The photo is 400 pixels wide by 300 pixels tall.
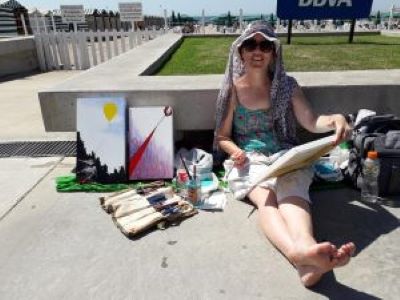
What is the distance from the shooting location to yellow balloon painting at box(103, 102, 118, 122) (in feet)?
12.7

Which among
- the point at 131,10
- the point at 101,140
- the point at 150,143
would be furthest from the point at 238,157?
the point at 131,10

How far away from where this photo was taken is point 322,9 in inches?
351

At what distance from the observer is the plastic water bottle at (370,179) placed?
3174 mm

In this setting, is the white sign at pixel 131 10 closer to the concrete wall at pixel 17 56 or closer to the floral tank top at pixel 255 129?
the concrete wall at pixel 17 56

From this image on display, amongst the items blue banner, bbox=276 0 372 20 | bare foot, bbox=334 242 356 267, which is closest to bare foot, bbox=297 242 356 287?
bare foot, bbox=334 242 356 267

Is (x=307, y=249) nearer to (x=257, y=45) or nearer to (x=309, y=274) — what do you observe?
(x=309, y=274)

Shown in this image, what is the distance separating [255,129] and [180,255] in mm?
1342

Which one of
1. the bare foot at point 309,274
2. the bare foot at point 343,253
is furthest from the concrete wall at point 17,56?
the bare foot at point 343,253

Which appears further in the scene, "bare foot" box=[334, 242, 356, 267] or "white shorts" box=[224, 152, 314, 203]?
"white shorts" box=[224, 152, 314, 203]

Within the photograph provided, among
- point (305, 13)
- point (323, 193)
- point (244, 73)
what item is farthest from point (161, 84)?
point (305, 13)

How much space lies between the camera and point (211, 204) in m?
3.29

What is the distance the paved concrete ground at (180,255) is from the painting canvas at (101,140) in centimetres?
30

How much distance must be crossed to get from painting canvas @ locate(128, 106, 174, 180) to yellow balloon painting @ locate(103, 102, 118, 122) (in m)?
0.16

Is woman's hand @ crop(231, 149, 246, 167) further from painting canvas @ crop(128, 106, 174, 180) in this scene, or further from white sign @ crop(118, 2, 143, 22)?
white sign @ crop(118, 2, 143, 22)
